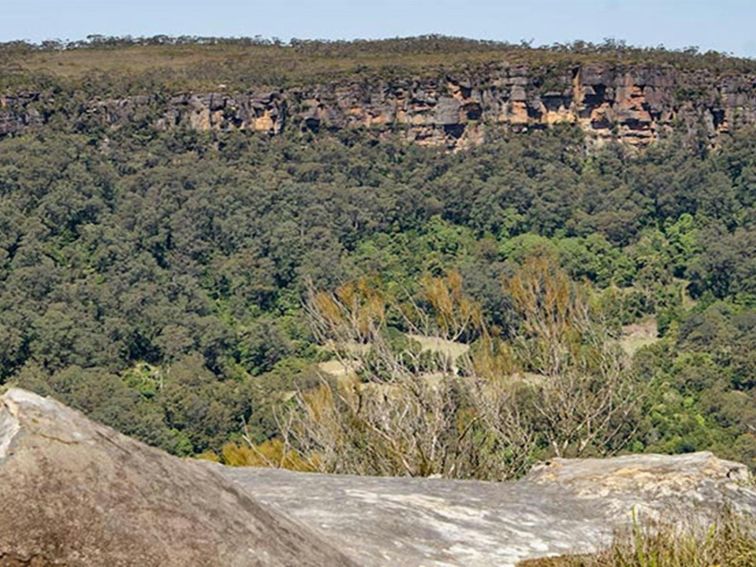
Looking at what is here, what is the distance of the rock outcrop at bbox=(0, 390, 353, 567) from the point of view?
11.5 ft

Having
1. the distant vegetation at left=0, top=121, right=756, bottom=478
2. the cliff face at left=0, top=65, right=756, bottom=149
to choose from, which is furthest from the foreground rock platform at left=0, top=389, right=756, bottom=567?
the cliff face at left=0, top=65, right=756, bottom=149

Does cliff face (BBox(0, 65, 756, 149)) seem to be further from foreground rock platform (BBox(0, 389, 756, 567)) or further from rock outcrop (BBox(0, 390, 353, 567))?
rock outcrop (BBox(0, 390, 353, 567))

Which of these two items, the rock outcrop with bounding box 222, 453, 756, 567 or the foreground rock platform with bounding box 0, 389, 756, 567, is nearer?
the foreground rock platform with bounding box 0, 389, 756, 567

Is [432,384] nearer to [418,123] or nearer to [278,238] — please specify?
[278,238]

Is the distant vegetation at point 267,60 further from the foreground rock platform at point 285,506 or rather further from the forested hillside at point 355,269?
the foreground rock platform at point 285,506

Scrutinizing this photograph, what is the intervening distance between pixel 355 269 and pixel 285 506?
5368 cm

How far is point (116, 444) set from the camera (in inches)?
153

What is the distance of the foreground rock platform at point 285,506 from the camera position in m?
3.57

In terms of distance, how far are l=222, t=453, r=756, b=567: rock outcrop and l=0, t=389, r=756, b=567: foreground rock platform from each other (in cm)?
1

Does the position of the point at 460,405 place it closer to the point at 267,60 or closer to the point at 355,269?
the point at 355,269

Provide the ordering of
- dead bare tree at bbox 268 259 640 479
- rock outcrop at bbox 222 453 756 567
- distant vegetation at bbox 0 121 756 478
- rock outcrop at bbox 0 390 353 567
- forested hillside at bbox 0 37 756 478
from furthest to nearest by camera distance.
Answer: distant vegetation at bbox 0 121 756 478
forested hillside at bbox 0 37 756 478
dead bare tree at bbox 268 259 640 479
rock outcrop at bbox 222 453 756 567
rock outcrop at bbox 0 390 353 567

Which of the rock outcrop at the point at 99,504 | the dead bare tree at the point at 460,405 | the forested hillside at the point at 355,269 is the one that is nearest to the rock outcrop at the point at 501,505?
the rock outcrop at the point at 99,504

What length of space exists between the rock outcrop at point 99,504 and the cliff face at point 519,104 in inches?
2764

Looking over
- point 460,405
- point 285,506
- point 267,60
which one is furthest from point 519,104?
point 285,506
